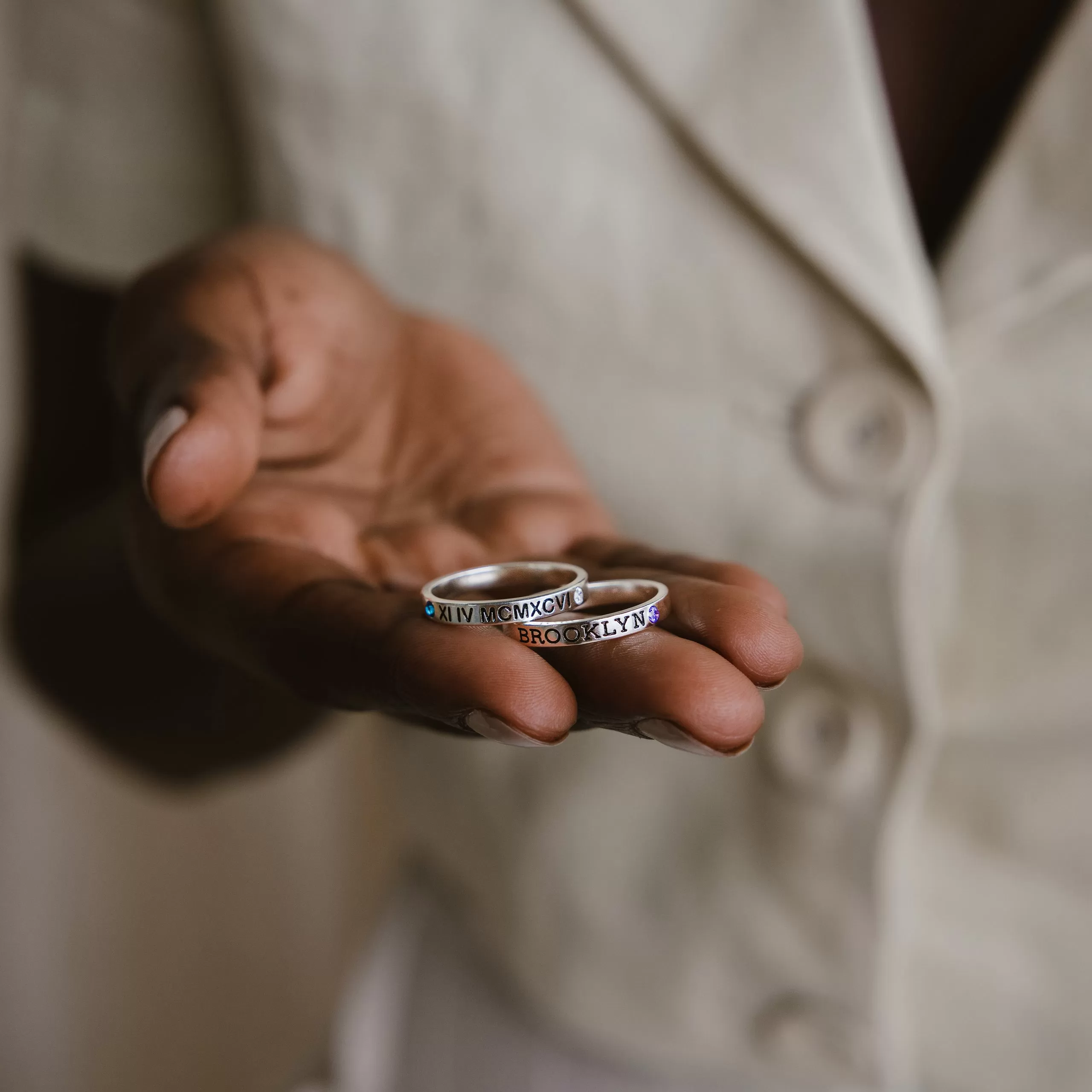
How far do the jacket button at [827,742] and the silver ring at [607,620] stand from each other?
8.3 inches

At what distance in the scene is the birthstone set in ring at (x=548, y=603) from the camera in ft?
1.46

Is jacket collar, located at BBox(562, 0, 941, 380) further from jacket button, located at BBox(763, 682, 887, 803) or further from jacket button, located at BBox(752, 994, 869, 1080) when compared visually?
jacket button, located at BBox(752, 994, 869, 1080)

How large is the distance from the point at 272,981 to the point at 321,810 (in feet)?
0.98

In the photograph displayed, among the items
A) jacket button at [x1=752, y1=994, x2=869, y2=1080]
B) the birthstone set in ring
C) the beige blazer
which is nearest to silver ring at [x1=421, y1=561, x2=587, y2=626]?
the birthstone set in ring

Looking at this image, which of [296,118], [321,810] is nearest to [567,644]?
[296,118]

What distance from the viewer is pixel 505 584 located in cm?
63

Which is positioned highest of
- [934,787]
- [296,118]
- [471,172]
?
[296,118]

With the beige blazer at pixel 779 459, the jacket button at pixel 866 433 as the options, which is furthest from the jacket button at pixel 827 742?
the jacket button at pixel 866 433

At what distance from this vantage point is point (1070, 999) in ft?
2.51

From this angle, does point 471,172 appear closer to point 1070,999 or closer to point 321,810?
point 1070,999

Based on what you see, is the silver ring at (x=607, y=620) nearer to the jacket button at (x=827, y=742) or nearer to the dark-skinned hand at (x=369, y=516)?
the dark-skinned hand at (x=369, y=516)

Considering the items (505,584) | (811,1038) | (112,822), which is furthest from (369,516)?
(112,822)

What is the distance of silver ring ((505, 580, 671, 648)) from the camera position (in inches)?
17.4

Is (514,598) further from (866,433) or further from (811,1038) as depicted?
(811,1038)
